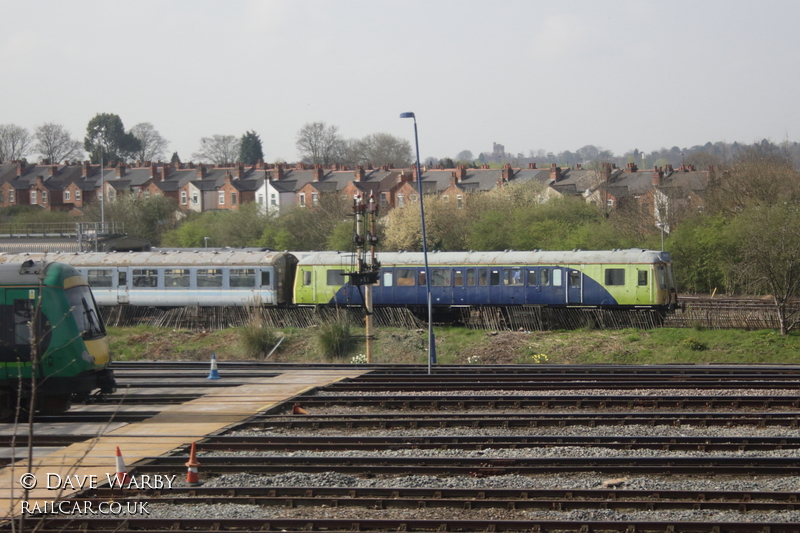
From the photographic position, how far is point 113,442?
1268cm

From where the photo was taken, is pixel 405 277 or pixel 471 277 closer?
pixel 471 277

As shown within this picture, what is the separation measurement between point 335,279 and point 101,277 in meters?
11.2

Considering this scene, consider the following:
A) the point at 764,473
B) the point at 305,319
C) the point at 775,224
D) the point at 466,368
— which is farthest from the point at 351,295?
the point at 764,473

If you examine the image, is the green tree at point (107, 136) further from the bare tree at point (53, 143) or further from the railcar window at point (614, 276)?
the railcar window at point (614, 276)

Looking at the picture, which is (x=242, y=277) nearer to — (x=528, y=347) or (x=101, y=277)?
(x=101, y=277)

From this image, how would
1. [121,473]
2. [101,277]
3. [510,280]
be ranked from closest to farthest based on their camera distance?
[121,473] < [510,280] < [101,277]

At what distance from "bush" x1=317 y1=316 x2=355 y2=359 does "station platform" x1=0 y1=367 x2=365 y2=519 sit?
6205 millimetres

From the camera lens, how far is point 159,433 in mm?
13289

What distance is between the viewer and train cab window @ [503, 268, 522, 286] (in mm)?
30344

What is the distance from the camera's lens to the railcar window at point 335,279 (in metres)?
31.8

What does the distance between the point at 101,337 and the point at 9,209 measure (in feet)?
256

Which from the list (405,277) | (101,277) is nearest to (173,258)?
(101,277)

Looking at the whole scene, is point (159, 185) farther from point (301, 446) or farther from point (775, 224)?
point (301, 446)

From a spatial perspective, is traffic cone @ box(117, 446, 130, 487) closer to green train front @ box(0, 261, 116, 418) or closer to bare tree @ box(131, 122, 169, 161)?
green train front @ box(0, 261, 116, 418)
